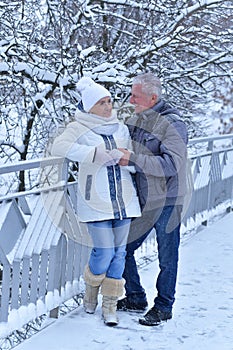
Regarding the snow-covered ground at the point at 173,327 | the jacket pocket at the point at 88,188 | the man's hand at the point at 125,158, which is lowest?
the snow-covered ground at the point at 173,327

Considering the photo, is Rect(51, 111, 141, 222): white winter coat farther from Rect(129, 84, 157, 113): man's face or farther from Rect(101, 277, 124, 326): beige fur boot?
Rect(101, 277, 124, 326): beige fur boot

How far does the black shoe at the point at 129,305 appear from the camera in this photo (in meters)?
4.59

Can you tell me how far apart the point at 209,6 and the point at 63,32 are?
2280mm

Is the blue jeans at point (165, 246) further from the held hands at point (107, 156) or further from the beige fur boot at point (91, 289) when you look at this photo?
the held hands at point (107, 156)

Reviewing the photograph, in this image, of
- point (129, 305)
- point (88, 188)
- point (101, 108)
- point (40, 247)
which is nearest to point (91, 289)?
point (129, 305)

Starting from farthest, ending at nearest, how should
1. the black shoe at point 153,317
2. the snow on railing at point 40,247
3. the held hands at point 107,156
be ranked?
the black shoe at point 153,317
the held hands at point 107,156
the snow on railing at point 40,247

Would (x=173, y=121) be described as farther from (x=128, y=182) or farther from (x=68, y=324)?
(x=68, y=324)

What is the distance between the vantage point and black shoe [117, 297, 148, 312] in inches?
181

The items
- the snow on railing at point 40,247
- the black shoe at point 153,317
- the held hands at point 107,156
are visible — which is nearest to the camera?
the snow on railing at point 40,247

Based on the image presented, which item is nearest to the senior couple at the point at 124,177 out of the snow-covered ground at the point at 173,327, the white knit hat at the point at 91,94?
the white knit hat at the point at 91,94

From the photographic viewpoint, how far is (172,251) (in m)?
4.32

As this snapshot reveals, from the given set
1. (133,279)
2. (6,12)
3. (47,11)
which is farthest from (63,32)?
(133,279)

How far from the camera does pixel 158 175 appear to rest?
4.02 meters

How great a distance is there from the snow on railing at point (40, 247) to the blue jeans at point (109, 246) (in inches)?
10.1
